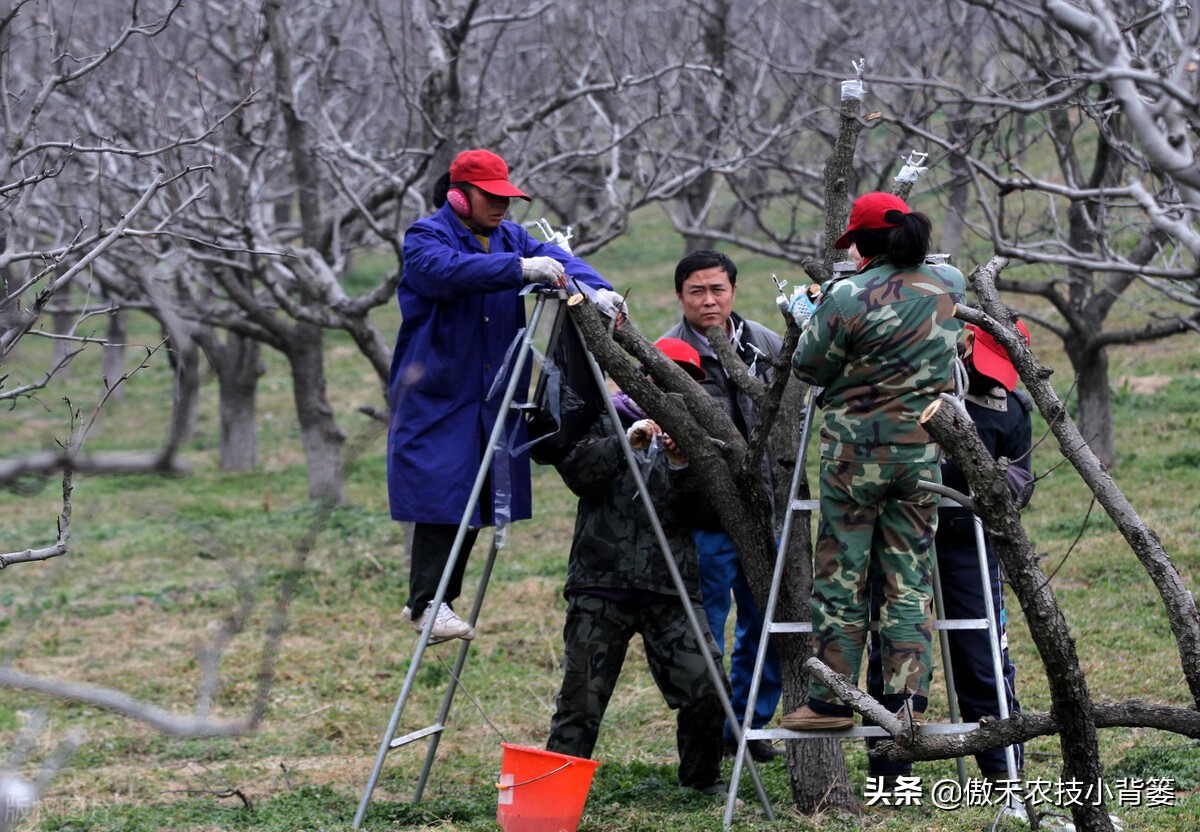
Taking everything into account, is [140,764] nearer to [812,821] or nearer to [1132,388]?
[812,821]

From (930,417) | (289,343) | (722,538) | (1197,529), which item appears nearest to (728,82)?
Answer: (289,343)

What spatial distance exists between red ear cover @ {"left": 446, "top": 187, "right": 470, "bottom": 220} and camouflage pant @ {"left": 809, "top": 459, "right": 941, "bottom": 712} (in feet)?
5.58

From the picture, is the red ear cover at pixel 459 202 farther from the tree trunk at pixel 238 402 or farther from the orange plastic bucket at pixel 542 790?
the tree trunk at pixel 238 402

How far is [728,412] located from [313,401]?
7.56 m

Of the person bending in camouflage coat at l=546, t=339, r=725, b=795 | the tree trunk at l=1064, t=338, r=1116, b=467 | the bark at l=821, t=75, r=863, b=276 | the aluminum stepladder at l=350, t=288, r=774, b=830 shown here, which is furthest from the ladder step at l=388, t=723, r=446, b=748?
the tree trunk at l=1064, t=338, r=1116, b=467

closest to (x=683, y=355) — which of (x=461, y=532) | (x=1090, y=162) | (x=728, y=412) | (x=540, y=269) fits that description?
(x=728, y=412)

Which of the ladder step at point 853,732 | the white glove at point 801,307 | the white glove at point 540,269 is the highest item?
the white glove at point 540,269

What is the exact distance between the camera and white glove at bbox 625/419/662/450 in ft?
16.8

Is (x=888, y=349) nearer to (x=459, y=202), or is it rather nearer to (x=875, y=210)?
(x=875, y=210)

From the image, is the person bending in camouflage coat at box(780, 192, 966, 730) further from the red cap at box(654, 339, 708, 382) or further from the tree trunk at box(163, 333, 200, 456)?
the tree trunk at box(163, 333, 200, 456)

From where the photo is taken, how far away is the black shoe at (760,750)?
5785mm

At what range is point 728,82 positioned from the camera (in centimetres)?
1278

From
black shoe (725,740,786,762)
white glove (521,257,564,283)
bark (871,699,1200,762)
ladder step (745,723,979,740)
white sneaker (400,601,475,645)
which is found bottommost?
black shoe (725,740,786,762)

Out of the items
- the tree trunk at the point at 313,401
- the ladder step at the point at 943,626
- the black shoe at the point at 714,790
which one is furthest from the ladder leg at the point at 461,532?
the tree trunk at the point at 313,401
